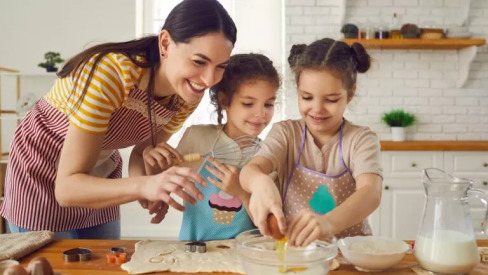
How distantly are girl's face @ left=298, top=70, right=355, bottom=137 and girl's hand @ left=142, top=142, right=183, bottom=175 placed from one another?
0.41 meters

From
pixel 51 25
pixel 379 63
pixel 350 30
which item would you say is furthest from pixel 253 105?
pixel 51 25

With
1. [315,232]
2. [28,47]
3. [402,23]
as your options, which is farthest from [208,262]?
[28,47]

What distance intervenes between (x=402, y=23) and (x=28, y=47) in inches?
135

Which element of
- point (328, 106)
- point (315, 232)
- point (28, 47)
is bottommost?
point (315, 232)

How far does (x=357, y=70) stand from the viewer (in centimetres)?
165

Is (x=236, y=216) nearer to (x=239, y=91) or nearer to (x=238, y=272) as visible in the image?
(x=239, y=91)

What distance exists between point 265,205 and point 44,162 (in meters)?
0.85

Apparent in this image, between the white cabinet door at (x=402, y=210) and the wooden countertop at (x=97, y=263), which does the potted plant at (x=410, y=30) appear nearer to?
the white cabinet door at (x=402, y=210)

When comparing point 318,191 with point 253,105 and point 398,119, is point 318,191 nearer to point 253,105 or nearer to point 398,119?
point 253,105

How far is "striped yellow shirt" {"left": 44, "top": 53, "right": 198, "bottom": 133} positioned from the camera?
1.36m

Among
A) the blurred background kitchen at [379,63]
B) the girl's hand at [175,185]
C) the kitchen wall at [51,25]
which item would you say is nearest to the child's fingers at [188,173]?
the girl's hand at [175,185]

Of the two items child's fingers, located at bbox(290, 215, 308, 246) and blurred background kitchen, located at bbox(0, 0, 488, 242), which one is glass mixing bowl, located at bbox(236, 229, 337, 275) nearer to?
child's fingers, located at bbox(290, 215, 308, 246)

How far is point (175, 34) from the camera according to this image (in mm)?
1434

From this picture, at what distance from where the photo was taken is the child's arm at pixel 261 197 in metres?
1.09
